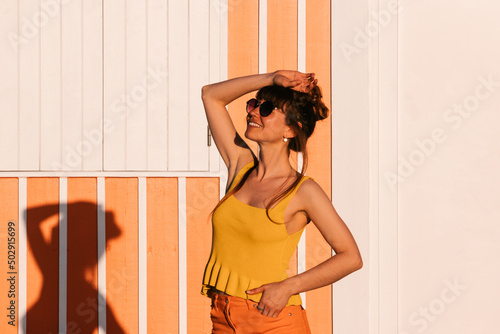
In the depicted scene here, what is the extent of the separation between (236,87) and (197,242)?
6.34ft

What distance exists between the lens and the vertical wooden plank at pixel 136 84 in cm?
430

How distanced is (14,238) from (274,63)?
194 cm

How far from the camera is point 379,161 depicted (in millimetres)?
4285

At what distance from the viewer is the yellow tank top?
7.54 feet

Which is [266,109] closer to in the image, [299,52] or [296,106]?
[296,106]

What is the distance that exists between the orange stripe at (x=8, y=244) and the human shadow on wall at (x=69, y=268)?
3.3 inches

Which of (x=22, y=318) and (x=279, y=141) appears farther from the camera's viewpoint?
(x=22, y=318)

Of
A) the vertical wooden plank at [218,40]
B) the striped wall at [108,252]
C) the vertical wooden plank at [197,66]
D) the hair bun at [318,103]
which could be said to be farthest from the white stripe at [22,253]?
the hair bun at [318,103]

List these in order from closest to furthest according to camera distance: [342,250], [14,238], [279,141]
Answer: [342,250] → [279,141] → [14,238]

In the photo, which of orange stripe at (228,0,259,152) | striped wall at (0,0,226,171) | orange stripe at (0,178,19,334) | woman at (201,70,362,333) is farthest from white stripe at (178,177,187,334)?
woman at (201,70,362,333)

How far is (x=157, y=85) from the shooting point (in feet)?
14.2

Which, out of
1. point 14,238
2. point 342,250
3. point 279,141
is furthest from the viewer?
point 14,238

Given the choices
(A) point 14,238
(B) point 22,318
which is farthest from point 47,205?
(B) point 22,318

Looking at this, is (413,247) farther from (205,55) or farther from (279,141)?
(279,141)
